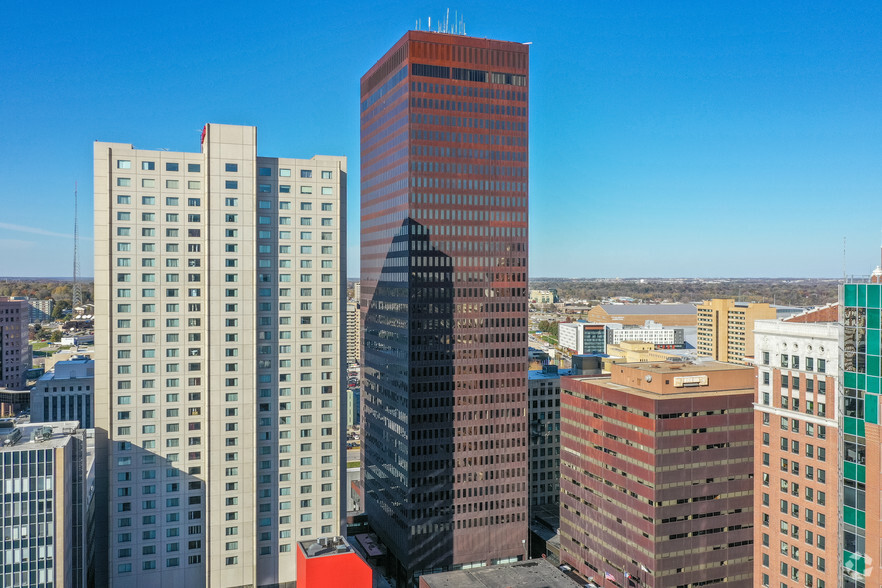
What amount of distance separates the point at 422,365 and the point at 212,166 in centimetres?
6340

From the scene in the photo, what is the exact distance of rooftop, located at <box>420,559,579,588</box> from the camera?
101069 millimetres

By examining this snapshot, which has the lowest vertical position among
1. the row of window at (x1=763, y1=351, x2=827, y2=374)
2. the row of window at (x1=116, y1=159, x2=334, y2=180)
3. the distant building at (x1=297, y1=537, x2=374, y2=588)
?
the distant building at (x1=297, y1=537, x2=374, y2=588)

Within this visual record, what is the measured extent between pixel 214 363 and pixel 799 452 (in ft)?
277

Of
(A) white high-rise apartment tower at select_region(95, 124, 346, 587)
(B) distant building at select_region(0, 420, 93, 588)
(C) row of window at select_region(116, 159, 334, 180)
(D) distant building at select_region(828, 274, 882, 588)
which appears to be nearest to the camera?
(D) distant building at select_region(828, 274, 882, 588)

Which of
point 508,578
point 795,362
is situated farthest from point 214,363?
point 795,362

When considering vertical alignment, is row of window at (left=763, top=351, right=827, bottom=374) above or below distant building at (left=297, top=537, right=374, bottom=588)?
above

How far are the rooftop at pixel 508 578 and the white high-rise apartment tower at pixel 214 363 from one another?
2134cm

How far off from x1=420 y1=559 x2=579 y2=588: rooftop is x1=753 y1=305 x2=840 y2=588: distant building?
28.5m

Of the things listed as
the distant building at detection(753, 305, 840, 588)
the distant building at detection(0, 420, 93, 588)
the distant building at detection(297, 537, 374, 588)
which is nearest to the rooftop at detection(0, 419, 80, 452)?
the distant building at detection(0, 420, 93, 588)

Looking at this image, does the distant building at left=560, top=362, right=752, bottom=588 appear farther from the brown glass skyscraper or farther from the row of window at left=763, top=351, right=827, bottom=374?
the brown glass skyscraper

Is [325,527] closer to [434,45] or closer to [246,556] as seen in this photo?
[246,556]

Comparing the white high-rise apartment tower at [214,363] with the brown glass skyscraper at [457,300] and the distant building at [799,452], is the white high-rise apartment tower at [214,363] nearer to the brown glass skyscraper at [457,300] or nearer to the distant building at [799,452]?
the brown glass skyscraper at [457,300]

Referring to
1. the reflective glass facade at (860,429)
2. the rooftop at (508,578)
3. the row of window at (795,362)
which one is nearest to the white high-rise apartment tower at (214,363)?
the rooftop at (508,578)

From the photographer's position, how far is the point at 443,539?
486 ft
